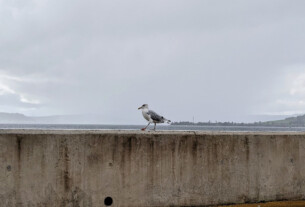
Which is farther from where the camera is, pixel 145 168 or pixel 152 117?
pixel 152 117

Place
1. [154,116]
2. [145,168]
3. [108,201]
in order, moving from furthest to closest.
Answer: [154,116]
[145,168]
[108,201]

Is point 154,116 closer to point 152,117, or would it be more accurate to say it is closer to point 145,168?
point 152,117

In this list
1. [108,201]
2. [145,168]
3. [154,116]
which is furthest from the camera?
[154,116]

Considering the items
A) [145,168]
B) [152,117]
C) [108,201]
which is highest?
[152,117]

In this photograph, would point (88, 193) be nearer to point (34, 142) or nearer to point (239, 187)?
point (34, 142)

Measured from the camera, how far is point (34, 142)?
5.03 m

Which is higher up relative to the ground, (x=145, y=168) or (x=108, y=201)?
(x=145, y=168)

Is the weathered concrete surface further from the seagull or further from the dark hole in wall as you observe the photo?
the seagull

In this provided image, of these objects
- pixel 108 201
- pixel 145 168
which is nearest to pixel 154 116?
pixel 145 168

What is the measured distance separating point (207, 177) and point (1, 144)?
291 cm

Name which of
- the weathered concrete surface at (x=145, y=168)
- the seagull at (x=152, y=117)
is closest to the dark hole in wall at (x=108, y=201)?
the weathered concrete surface at (x=145, y=168)

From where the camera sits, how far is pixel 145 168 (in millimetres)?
5305

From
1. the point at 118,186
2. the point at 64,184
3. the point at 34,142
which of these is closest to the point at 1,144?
the point at 34,142

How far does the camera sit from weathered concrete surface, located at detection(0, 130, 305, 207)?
4984 millimetres
